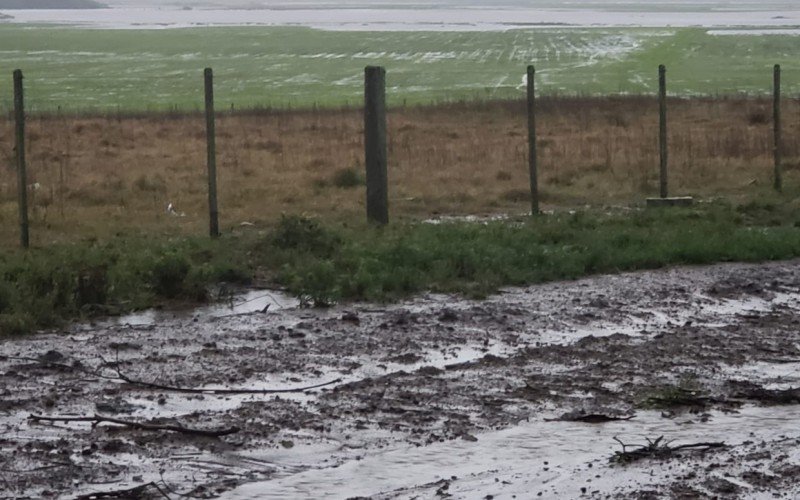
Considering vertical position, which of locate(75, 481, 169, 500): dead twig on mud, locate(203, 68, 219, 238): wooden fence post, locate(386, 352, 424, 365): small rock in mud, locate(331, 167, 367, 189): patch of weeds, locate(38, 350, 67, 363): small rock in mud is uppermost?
locate(203, 68, 219, 238): wooden fence post

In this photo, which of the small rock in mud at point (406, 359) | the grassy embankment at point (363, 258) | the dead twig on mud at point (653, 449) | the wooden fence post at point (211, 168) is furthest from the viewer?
the wooden fence post at point (211, 168)

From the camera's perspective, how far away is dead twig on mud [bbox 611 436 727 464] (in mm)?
6418

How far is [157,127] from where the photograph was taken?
32406mm

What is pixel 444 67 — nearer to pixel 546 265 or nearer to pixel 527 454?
pixel 546 265

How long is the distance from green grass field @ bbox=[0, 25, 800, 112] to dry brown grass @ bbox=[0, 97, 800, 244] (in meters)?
12.0

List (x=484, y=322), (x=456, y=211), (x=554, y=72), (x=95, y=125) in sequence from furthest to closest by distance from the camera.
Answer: (x=554, y=72) < (x=95, y=125) < (x=456, y=211) < (x=484, y=322)

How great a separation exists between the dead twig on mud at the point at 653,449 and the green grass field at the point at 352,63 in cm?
3745

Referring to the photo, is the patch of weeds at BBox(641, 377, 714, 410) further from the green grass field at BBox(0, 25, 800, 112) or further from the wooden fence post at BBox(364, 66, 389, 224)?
the green grass field at BBox(0, 25, 800, 112)

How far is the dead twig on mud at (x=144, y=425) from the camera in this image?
6.73 metres

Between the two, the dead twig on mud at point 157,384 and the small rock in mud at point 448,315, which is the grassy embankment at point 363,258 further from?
the dead twig on mud at point 157,384

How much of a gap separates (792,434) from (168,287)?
17.7ft

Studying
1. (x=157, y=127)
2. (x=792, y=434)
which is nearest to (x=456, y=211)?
(x=792, y=434)

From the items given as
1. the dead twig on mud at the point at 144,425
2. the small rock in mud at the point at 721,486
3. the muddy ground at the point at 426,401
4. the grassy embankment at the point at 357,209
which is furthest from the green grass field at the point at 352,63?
the small rock in mud at the point at 721,486

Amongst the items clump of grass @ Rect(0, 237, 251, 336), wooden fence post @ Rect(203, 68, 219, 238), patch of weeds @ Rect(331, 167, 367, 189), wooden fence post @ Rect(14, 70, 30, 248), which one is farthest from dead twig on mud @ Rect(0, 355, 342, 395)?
patch of weeds @ Rect(331, 167, 367, 189)
